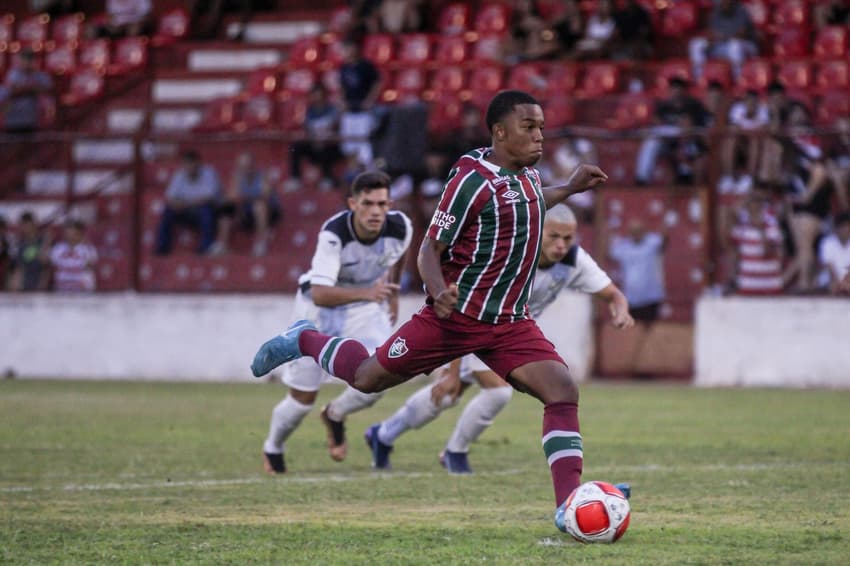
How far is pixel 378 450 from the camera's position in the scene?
34.7ft

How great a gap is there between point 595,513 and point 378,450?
394cm

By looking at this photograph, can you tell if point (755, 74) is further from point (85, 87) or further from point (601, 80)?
point (85, 87)

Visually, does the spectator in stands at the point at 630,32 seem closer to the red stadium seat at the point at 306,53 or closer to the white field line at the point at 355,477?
the red stadium seat at the point at 306,53

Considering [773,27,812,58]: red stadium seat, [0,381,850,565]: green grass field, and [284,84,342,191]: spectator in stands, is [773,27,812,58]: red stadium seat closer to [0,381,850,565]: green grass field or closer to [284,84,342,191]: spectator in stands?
[284,84,342,191]: spectator in stands

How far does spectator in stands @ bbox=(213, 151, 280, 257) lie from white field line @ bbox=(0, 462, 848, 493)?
993 centimetres

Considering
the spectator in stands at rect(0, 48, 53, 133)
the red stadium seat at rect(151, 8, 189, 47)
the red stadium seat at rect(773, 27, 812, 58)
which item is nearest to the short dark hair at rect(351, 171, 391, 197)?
the red stadium seat at rect(773, 27, 812, 58)

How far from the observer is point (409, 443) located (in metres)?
12.7

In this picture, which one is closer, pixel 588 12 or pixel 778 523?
pixel 778 523

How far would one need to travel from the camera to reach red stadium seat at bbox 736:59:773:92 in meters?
21.8

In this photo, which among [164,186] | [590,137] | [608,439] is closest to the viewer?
[608,439]

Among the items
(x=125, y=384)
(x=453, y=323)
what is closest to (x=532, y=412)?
(x=125, y=384)

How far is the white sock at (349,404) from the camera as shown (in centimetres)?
1055

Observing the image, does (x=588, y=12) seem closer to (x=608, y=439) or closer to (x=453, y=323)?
(x=608, y=439)

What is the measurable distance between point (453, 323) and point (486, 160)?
77 cm
